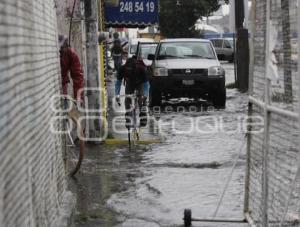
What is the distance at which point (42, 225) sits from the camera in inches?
182

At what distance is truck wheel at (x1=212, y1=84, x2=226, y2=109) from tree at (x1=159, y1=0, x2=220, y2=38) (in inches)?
1377

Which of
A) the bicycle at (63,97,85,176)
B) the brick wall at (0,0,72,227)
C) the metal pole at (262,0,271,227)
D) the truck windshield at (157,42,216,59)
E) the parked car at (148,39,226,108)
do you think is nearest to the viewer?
the brick wall at (0,0,72,227)

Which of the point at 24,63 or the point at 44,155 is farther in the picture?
the point at 44,155

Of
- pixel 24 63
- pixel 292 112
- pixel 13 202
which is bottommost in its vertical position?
pixel 13 202

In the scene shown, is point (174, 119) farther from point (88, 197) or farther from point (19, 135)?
point (19, 135)

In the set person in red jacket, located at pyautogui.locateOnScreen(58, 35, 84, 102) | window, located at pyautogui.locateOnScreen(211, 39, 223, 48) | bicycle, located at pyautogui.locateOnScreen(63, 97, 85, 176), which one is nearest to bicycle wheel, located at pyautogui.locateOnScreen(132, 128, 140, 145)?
person in red jacket, located at pyautogui.locateOnScreen(58, 35, 84, 102)

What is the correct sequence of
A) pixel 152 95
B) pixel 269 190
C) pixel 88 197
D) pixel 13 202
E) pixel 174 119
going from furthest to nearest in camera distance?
pixel 152 95
pixel 174 119
pixel 88 197
pixel 269 190
pixel 13 202

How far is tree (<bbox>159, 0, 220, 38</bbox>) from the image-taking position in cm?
5359

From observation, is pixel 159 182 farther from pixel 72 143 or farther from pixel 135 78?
pixel 135 78

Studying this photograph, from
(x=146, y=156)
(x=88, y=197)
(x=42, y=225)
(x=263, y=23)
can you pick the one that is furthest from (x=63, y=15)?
(x=42, y=225)

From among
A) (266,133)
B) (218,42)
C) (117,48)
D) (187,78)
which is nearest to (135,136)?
(187,78)

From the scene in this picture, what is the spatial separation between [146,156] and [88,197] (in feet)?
9.55

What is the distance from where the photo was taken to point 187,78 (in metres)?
18.4

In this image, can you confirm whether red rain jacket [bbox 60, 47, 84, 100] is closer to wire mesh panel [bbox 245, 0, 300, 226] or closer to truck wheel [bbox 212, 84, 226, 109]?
wire mesh panel [bbox 245, 0, 300, 226]
